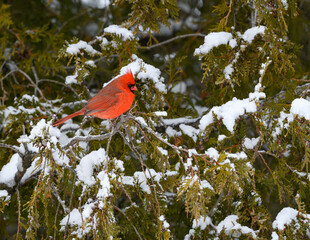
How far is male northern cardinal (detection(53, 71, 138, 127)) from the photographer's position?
2.40m

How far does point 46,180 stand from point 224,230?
1214mm

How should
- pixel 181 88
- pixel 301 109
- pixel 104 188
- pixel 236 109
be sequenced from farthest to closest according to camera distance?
pixel 181 88, pixel 236 109, pixel 301 109, pixel 104 188

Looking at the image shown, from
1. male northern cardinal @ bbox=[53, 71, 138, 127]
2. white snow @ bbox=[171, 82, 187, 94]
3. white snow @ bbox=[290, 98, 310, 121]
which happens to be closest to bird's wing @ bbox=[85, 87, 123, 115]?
male northern cardinal @ bbox=[53, 71, 138, 127]

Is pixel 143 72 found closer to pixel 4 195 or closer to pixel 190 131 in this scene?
pixel 190 131

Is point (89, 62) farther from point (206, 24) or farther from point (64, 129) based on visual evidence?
point (206, 24)

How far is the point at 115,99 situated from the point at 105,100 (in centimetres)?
7

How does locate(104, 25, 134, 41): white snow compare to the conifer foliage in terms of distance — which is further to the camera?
locate(104, 25, 134, 41): white snow

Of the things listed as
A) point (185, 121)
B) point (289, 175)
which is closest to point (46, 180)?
point (185, 121)

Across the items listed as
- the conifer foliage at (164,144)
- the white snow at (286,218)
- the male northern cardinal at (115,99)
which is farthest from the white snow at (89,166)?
the white snow at (286,218)

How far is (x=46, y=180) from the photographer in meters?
2.01

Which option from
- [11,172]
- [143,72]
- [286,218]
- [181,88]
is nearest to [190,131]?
[143,72]

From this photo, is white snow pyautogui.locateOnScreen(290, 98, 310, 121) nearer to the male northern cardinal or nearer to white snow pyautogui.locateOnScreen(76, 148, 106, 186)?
the male northern cardinal

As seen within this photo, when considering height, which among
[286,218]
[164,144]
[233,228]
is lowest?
[233,228]

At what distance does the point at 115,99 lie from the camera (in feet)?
7.84
